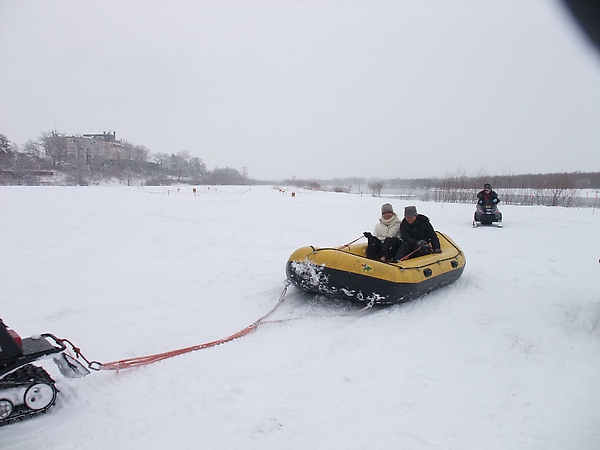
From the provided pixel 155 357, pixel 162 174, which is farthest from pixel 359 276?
pixel 162 174

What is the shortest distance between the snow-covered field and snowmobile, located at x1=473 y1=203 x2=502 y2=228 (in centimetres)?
439

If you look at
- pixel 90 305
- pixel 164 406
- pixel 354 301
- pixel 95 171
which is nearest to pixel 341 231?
pixel 354 301

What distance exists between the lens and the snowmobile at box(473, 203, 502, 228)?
38.2ft

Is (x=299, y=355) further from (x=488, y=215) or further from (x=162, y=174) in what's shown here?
(x=162, y=174)

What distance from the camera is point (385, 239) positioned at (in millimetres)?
5520

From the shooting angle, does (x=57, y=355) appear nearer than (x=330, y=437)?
No

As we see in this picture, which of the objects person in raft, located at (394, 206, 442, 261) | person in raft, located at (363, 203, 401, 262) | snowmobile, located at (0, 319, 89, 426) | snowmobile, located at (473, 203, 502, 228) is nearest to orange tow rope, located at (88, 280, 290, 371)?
snowmobile, located at (0, 319, 89, 426)

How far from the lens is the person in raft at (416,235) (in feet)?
17.9

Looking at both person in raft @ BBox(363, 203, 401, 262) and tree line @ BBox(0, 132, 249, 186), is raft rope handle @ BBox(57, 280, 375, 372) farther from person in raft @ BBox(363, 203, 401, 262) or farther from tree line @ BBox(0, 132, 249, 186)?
tree line @ BBox(0, 132, 249, 186)

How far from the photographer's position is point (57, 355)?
2.67 meters

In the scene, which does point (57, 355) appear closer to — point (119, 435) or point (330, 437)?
point (119, 435)

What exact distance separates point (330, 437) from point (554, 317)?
11.6 ft

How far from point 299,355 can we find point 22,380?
223 centimetres

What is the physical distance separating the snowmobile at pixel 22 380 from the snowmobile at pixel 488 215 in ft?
40.0
